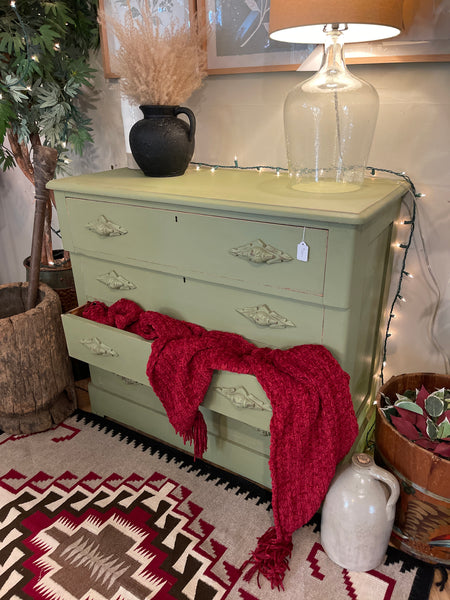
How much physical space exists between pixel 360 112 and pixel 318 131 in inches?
4.4

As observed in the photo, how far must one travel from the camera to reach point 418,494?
114cm

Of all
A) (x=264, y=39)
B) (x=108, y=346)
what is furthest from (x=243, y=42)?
(x=108, y=346)

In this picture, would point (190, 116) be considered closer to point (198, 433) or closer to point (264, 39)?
point (264, 39)

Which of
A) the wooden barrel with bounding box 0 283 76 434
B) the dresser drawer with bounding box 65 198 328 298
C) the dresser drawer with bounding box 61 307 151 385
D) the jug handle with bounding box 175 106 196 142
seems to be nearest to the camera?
the dresser drawer with bounding box 65 198 328 298

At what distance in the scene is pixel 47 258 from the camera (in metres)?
2.02

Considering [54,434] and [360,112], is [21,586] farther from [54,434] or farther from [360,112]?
[360,112]

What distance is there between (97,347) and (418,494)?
96cm

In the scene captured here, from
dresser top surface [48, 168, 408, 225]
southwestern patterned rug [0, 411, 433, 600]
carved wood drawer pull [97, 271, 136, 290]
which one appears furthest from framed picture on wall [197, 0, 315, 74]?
southwestern patterned rug [0, 411, 433, 600]

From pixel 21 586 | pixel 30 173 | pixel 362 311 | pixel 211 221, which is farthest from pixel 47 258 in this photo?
pixel 362 311

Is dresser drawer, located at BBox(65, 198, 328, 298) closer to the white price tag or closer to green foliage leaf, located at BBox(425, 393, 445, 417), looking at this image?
the white price tag

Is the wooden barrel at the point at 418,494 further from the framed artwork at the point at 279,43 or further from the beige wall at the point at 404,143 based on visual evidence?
the framed artwork at the point at 279,43

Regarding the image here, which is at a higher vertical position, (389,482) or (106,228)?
(106,228)

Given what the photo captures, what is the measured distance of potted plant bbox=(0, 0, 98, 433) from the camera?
154 centimetres

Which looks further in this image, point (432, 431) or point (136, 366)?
point (136, 366)
